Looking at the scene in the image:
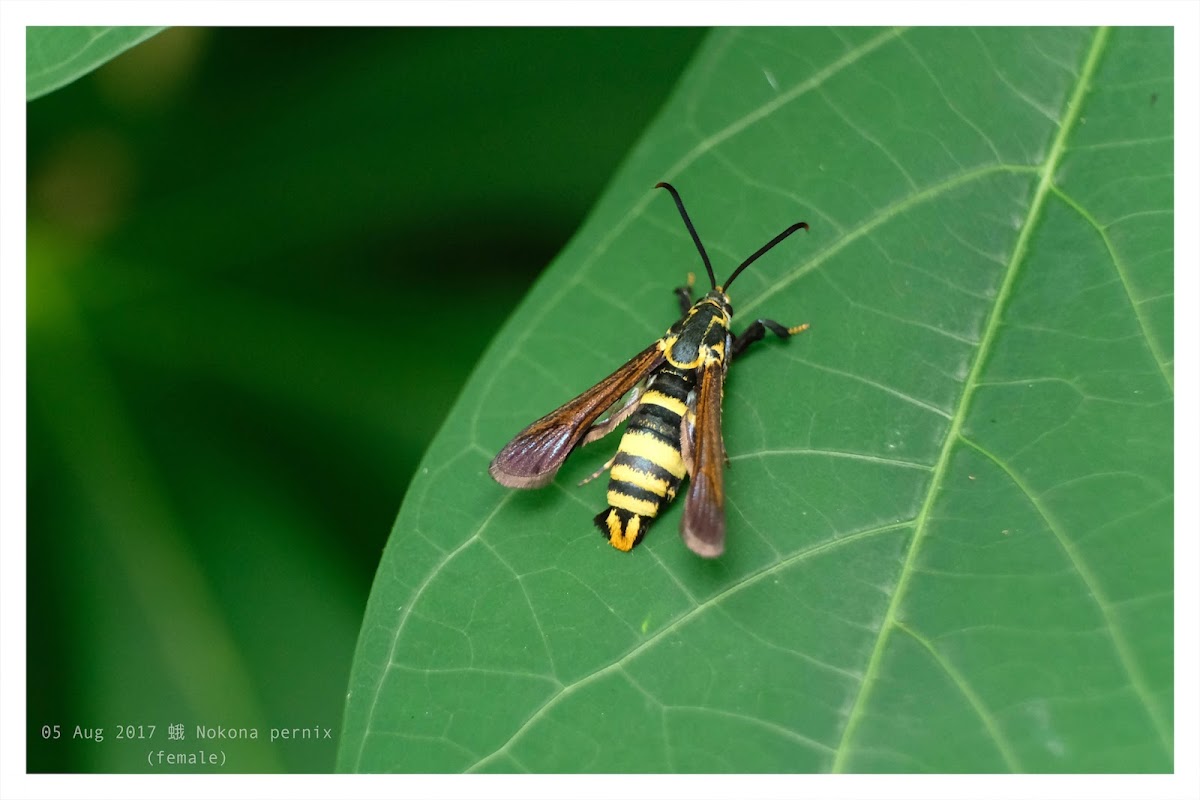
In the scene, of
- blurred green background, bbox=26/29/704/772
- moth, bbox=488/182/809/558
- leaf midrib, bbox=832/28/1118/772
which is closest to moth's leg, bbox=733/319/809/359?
moth, bbox=488/182/809/558

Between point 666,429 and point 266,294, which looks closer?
point 666,429

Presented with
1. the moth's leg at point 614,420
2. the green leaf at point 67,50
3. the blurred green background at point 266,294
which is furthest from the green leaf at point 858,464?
the green leaf at point 67,50

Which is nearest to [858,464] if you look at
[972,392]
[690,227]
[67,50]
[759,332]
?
[972,392]

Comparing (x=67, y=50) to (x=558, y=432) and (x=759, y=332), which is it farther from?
(x=759, y=332)

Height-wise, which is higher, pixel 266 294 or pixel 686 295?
pixel 266 294

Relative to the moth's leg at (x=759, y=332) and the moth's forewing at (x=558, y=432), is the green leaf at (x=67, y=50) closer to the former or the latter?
the moth's forewing at (x=558, y=432)
